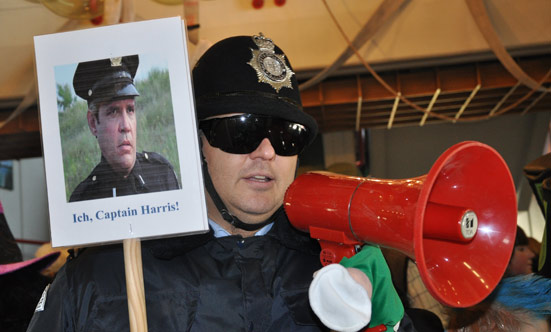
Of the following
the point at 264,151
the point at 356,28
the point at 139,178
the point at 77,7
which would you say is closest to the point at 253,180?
the point at 264,151

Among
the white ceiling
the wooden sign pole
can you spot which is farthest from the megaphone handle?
the white ceiling

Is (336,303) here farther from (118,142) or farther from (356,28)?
(356,28)

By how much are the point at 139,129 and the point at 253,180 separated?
0.63m

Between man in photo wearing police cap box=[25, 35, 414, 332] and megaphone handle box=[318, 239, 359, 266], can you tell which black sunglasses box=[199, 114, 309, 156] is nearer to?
man in photo wearing police cap box=[25, 35, 414, 332]

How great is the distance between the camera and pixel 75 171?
1288 mm

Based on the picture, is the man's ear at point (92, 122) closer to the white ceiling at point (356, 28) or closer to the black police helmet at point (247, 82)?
A: the black police helmet at point (247, 82)

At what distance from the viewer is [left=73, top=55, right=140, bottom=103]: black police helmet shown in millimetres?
1271

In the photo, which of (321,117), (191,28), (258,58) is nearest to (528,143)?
(321,117)

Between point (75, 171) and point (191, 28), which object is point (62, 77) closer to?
point (75, 171)

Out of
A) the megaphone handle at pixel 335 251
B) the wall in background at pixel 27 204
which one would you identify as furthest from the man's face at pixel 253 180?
the wall in background at pixel 27 204

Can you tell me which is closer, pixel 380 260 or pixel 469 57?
pixel 380 260

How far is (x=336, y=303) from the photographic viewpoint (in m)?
1.21

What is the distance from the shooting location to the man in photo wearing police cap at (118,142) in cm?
126

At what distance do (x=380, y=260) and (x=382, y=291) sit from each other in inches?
2.8
